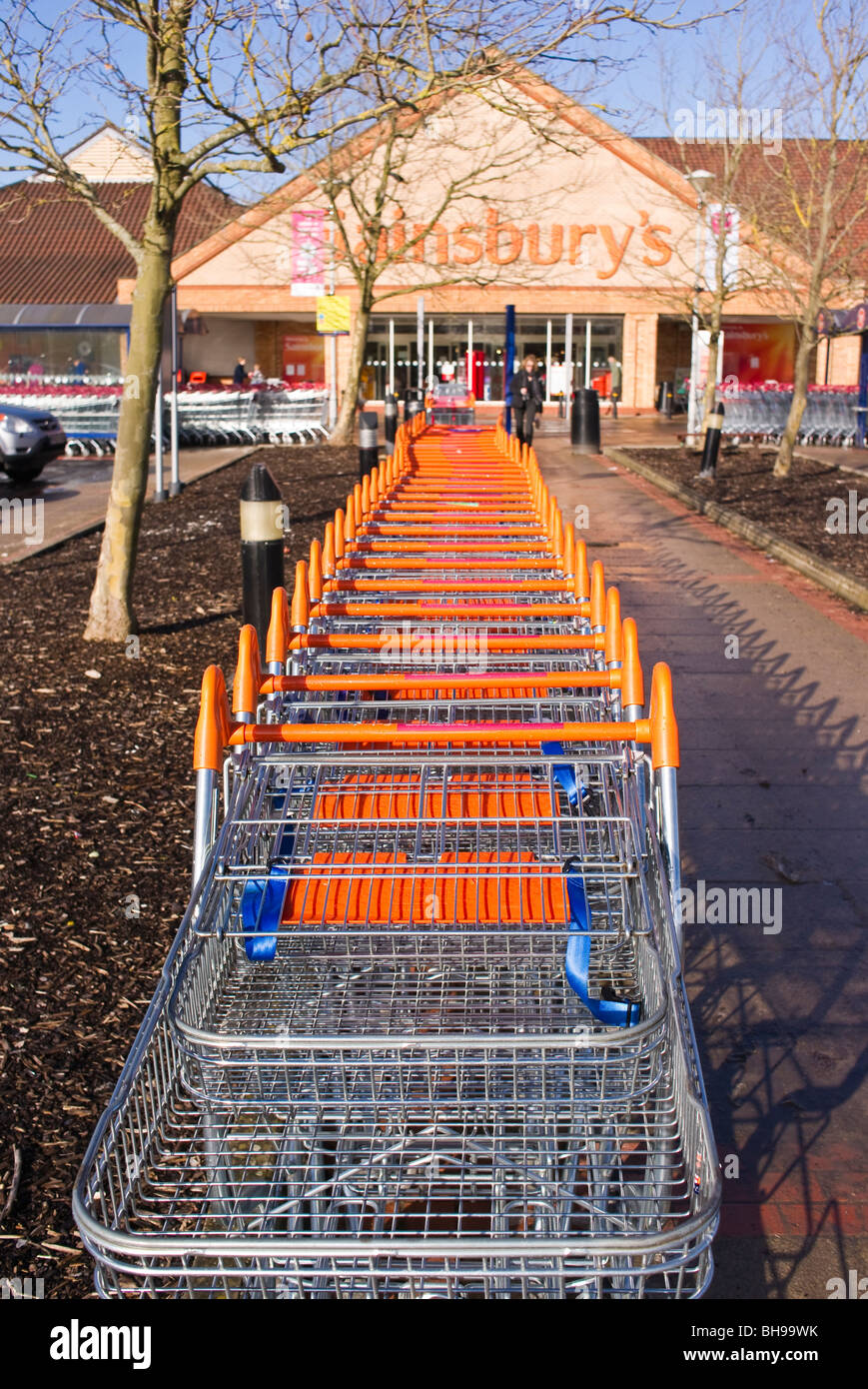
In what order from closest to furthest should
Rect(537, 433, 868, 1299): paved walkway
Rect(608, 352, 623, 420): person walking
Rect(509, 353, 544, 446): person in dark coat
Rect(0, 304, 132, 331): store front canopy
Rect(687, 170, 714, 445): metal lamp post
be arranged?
Rect(537, 433, 868, 1299): paved walkway, Rect(509, 353, 544, 446): person in dark coat, Rect(687, 170, 714, 445): metal lamp post, Rect(0, 304, 132, 331): store front canopy, Rect(608, 352, 623, 420): person walking

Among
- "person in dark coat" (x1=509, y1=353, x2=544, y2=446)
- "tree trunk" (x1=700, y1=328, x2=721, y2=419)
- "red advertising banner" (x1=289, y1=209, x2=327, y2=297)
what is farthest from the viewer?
"red advertising banner" (x1=289, y1=209, x2=327, y2=297)

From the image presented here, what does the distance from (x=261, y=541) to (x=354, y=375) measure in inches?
768

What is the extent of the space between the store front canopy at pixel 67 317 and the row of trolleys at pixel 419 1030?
91.0 ft

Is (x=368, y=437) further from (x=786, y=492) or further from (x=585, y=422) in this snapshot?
(x=585, y=422)

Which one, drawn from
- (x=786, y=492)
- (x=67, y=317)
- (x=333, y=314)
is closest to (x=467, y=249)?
(x=333, y=314)

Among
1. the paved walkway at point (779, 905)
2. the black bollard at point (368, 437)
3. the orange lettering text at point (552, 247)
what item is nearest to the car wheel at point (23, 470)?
the black bollard at point (368, 437)

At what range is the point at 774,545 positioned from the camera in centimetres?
1355

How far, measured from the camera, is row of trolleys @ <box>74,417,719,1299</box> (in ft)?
7.72

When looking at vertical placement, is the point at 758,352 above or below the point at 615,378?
above

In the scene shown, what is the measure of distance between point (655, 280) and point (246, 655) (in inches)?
1493

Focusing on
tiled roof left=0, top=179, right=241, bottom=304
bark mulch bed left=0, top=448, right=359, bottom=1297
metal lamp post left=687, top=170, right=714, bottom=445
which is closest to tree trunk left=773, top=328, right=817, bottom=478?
metal lamp post left=687, top=170, right=714, bottom=445

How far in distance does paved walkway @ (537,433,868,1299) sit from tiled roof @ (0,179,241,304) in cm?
3312

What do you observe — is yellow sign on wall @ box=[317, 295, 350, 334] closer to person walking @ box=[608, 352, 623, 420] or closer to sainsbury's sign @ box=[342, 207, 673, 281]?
sainsbury's sign @ box=[342, 207, 673, 281]
